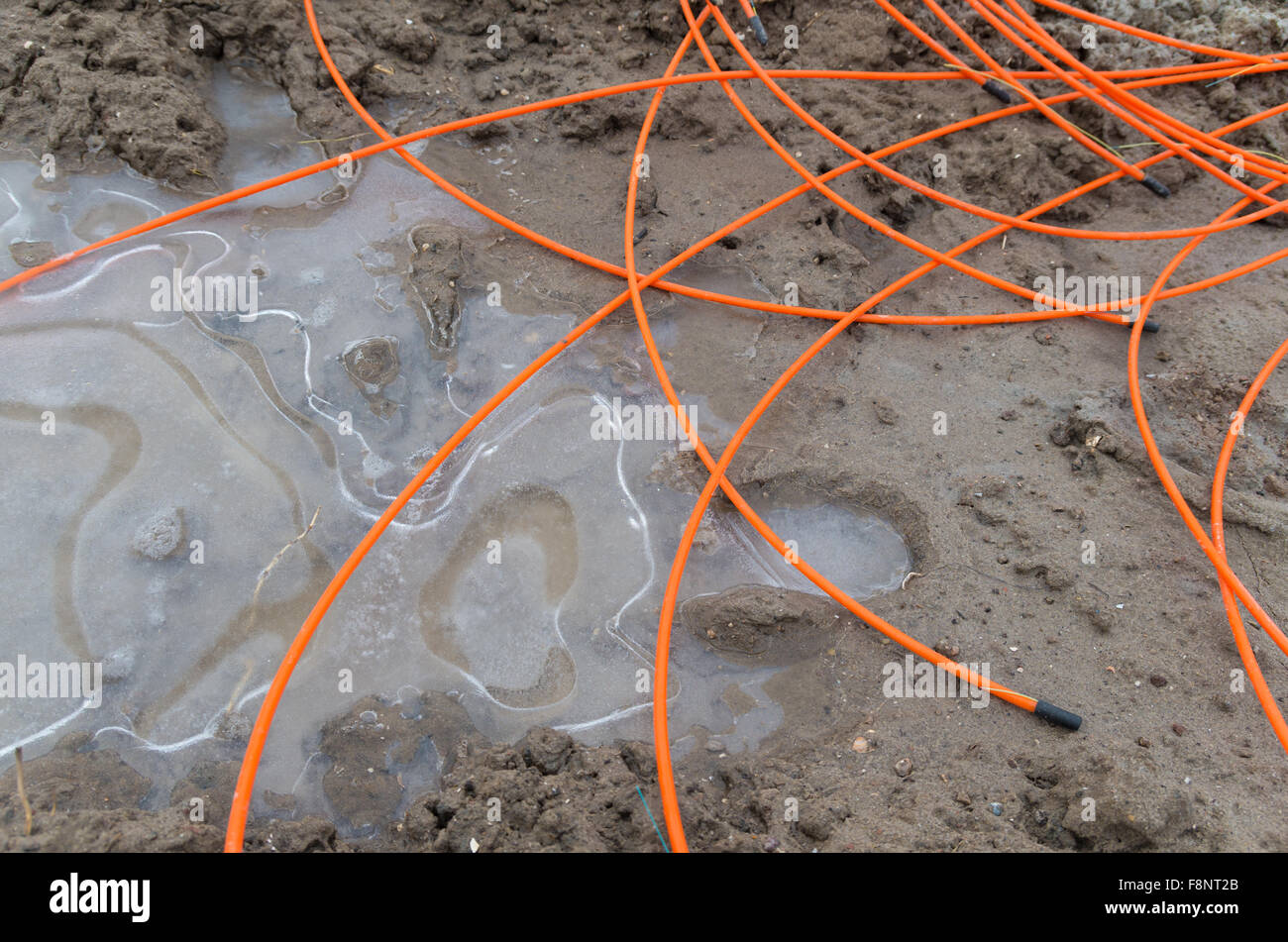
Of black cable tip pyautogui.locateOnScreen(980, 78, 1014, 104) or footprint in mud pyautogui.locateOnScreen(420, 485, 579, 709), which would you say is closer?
footprint in mud pyautogui.locateOnScreen(420, 485, 579, 709)

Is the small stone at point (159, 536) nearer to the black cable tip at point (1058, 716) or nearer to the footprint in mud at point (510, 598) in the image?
the footprint in mud at point (510, 598)

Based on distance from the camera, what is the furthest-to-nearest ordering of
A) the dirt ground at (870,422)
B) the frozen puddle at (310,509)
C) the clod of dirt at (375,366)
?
the clod of dirt at (375,366) < the frozen puddle at (310,509) < the dirt ground at (870,422)

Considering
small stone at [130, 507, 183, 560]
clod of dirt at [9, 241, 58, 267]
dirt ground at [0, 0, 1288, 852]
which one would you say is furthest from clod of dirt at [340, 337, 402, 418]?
clod of dirt at [9, 241, 58, 267]

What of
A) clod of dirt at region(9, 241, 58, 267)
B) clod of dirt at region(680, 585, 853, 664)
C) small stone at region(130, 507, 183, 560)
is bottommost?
clod of dirt at region(680, 585, 853, 664)

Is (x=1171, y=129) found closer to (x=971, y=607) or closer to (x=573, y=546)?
(x=971, y=607)

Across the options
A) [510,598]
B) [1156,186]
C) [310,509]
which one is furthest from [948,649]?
[1156,186]

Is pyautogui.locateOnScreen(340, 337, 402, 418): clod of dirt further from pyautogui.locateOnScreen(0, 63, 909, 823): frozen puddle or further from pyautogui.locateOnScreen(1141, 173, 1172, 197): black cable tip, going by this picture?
pyautogui.locateOnScreen(1141, 173, 1172, 197): black cable tip

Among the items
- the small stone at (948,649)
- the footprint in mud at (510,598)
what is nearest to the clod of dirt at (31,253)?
the footprint in mud at (510,598)
